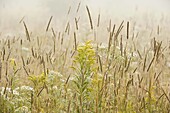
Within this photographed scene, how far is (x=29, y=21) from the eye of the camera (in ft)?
44.4

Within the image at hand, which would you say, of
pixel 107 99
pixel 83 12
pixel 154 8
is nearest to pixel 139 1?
pixel 154 8

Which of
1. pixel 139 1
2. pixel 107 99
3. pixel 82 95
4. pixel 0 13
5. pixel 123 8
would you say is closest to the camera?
pixel 82 95

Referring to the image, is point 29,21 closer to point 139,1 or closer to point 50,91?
point 139,1

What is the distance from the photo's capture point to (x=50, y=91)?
8.98 ft

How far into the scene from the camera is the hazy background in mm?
13180

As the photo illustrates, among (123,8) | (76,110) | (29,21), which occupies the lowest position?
(76,110)

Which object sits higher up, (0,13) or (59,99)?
(0,13)

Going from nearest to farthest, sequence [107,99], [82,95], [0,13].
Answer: [82,95] → [107,99] → [0,13]

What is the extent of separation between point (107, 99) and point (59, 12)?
41.4ft

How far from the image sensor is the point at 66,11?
50.0 feet

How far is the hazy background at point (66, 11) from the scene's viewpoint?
13180 mm

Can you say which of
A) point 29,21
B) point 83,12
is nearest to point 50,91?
point 29,21

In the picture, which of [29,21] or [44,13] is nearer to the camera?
[29,21]

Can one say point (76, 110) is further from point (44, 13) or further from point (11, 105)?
point (44, 13)
